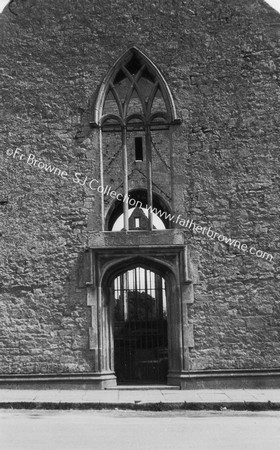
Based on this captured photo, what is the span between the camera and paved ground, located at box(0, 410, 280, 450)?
17.9 feet

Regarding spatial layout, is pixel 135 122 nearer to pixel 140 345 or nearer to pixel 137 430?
pixel 140 345

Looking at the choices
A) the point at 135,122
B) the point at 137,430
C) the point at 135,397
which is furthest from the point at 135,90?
the point at 137,430

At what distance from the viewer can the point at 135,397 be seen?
8727 millimetres

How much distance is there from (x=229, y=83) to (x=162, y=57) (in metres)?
1.29

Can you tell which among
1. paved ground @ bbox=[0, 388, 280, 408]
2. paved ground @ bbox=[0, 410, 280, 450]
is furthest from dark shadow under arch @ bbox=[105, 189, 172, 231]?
paved ground @ bbox=[0, 410, 280, 450]

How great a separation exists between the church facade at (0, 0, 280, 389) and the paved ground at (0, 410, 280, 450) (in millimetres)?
2273

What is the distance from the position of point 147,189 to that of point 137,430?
196 inches

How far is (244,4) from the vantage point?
1095cm

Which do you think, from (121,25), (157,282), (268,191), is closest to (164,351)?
(157,282)

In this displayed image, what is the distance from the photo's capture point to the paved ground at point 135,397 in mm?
7961

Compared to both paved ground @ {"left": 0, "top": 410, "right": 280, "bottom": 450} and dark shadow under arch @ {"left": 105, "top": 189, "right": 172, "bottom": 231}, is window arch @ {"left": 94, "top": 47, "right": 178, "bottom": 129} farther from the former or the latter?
dark shadow under arch @ {"left": 105, "top": 189, "right": 172, "bottom": 231}

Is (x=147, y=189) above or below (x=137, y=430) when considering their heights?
above

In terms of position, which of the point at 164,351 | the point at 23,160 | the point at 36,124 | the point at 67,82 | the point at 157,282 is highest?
the point at 67,82

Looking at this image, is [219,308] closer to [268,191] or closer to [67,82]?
[268,191]
